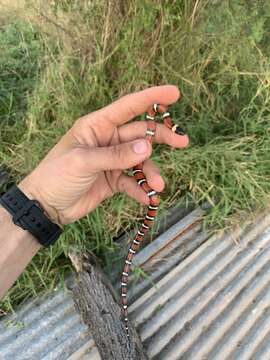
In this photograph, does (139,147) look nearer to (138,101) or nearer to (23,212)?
(138,101)

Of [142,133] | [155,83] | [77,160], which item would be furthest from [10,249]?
[155,83]

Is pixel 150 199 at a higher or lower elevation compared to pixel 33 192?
lower

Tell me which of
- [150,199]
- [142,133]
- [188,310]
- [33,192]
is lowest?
[188,310]

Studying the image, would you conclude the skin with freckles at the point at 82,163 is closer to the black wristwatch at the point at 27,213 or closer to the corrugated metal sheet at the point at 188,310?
the black wristwatch at the point at 27,213

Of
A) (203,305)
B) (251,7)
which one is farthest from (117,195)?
(251,7)

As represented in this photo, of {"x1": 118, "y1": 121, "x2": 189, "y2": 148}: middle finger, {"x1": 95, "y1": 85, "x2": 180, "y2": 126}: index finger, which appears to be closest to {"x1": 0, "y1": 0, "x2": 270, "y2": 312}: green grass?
{"x1": 118, "y1": 121, "x2": 189, "y2": 148}: middle finger

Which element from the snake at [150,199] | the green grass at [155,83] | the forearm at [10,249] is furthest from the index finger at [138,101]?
the green grass at [155,83]

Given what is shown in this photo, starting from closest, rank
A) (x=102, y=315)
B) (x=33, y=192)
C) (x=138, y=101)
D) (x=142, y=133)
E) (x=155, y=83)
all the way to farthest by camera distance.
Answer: (x=138, y=101) → (x=33, y=192) → (x=142, y=133) → (x=102, y=315) → (x=155, y=83)
